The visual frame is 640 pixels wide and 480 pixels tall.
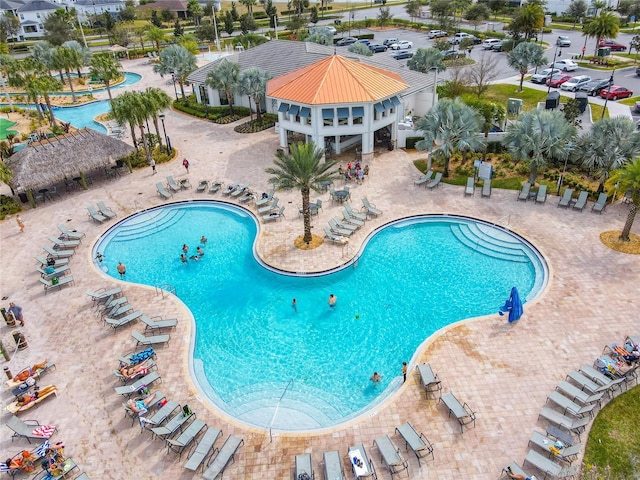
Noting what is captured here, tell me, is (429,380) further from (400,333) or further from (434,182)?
(434,182)

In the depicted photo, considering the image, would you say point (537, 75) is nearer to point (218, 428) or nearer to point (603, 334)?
point (603, 334)

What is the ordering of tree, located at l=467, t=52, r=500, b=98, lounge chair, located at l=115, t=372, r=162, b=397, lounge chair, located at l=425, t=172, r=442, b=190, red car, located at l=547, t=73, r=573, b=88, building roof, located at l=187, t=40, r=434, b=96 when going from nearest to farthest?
lounge chair, located at l=115, t=372, r=162, b=397
lounge chair, located at l=425, t=172, r=442, b=190
building roof, located at l=187, t=40, r=434, b=96
tree, located at l=467, t=52, r=500, b=98
red car, located at l=547, t=73, r=573, b=88

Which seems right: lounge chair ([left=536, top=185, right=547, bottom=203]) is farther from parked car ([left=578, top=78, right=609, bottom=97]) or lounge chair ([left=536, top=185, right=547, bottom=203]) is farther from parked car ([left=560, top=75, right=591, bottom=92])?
parked car ([left=560, top=75, right=591, bottom=92])

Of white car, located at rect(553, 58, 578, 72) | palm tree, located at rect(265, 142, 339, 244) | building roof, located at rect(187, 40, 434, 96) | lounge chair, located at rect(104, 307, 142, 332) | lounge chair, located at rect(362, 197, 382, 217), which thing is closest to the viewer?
lounge chair, located at rect(104, 307, 142, 332)

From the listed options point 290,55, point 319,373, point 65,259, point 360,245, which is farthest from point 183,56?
point 319,373

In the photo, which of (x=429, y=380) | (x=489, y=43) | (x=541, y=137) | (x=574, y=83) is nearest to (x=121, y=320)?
(x=429, y=380)

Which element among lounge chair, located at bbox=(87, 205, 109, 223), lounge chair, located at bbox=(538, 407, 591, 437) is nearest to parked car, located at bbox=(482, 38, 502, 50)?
lounge chair, located at bbox=(87, 205, 109, 223)
